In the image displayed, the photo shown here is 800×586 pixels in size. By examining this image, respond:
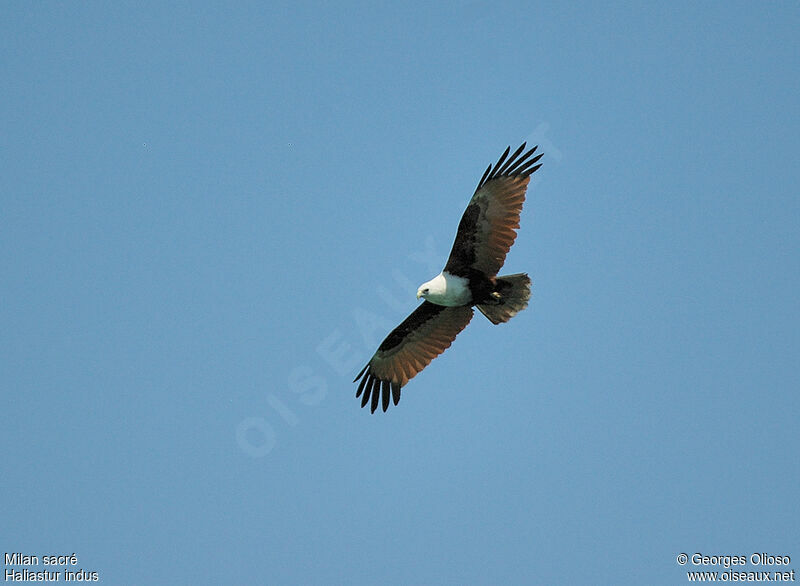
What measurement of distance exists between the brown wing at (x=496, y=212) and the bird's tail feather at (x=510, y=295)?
29 centimetres

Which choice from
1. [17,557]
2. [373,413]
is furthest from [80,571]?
[373,413]

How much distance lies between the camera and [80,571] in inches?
634

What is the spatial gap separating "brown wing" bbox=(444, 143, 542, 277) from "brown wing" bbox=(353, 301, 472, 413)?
130cm

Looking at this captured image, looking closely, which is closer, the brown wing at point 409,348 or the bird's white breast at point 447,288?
the bird's white breast at point 447,288

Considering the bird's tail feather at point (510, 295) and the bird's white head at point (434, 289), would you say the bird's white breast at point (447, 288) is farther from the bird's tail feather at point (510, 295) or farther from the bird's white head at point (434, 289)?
the bird's tail feather at point (510, 295)

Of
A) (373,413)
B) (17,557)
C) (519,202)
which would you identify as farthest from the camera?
(373,413)

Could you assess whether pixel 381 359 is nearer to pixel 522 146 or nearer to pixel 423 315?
pixel 423 315

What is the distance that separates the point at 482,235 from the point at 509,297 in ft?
3.33

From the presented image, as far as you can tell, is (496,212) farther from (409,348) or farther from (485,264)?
(409,348)

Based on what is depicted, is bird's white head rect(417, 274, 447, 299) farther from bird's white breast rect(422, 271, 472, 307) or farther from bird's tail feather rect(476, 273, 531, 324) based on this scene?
bird's tail feather rect(476, 273, 531, 324)

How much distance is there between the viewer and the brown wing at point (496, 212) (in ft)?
48.8

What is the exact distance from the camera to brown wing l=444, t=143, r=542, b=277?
14.9 m

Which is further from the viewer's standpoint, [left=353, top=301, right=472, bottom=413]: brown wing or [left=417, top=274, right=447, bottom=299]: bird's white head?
[left=353, top=301, right=472, bottom=413]: brown wing

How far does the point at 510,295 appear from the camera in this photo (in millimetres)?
15203
